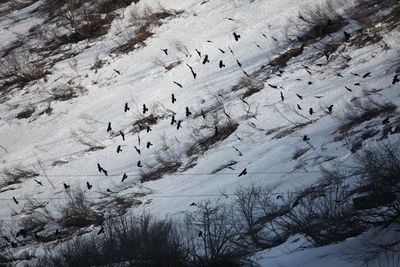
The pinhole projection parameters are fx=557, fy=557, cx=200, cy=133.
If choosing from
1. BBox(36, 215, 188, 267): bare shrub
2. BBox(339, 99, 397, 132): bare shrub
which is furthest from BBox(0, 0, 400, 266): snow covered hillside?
BBox(36, 215, 188, 267): bare shrub

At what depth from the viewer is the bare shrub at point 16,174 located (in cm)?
2348

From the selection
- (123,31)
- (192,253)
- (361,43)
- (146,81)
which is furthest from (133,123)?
(192,253)

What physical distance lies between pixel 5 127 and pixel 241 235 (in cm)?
1639

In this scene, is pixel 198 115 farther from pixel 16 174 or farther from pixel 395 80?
pixel 16 174

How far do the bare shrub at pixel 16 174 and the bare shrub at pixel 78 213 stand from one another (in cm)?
357

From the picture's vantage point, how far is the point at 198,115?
73.3ft

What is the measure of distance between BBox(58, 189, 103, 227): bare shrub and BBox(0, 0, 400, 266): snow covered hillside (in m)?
0.16

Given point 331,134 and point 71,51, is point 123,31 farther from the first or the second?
point 331,134

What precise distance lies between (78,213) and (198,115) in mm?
6113

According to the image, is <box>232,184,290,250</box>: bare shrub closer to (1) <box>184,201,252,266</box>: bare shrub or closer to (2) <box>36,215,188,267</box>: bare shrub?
(1) <box>184,201,252,266</box>: bare shrub

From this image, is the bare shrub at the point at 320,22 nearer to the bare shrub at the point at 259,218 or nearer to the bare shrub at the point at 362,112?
the bare shrub at the point at 362,112

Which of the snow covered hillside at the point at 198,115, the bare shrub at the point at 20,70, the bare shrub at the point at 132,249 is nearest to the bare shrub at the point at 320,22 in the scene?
the snow covered hillside at the point at 198,115

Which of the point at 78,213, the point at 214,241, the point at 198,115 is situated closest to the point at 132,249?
the point at 214,241

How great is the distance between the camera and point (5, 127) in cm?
2653
